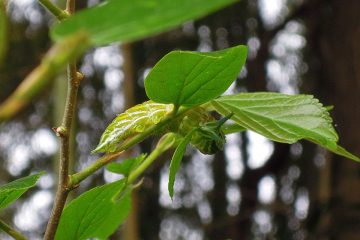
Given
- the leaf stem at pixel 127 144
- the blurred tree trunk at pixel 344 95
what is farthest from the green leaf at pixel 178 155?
the blurred tree trunk at pixel 344 95

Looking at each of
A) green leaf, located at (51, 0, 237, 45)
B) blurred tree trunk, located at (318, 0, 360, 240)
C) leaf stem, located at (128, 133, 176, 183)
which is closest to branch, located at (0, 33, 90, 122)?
green leaf, located at (51, 0, 237, 45)

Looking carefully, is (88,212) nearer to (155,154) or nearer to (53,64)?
(155,154)

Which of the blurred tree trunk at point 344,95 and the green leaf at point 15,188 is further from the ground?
the green leaf at point 15,188

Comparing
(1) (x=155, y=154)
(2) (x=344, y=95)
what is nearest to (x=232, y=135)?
(2) (x=344, y=95)

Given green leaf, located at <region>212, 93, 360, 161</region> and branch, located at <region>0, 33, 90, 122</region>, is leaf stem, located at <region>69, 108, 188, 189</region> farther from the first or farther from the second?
branch, located at <region>0, 33, 90, 122</region>

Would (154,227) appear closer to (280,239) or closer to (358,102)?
(280,239)

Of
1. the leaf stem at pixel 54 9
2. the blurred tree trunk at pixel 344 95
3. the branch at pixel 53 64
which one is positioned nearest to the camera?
the branch at pixel 53 64

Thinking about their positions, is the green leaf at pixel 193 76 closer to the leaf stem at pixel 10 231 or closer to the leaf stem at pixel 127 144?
the leaf stem at pixel 127 144
